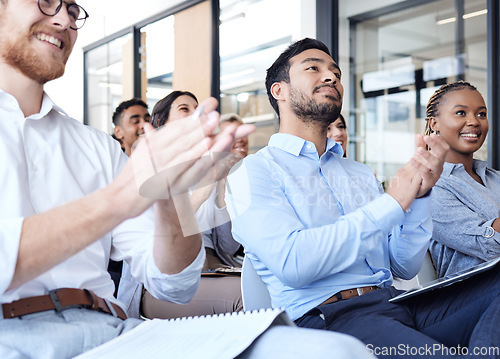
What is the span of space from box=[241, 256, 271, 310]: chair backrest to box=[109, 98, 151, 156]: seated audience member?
242 cm

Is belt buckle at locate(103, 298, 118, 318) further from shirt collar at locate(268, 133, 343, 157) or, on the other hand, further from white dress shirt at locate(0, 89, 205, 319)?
shirt collar at locate(268, 133, 343, 157)

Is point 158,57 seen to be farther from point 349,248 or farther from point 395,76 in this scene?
point 349,248

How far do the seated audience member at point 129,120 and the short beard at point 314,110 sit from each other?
214 centimetres

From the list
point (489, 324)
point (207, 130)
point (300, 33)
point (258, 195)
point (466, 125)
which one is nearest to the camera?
point (207, 130)

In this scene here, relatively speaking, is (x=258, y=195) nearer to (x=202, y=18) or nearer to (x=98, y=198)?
(x=98, y=198)

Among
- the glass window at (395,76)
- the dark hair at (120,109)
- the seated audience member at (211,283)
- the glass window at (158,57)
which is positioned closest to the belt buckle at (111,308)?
the seated audience member at (211,283)

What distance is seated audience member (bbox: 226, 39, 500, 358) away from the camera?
1.35 meters

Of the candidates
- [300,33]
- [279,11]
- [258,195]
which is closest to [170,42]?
[279,11]

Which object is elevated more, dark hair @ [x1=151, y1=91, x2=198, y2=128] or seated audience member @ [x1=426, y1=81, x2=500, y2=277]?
dark hair @ [x1=151, y1=91, x2=198, y2=128]

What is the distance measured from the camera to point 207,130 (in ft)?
2.51

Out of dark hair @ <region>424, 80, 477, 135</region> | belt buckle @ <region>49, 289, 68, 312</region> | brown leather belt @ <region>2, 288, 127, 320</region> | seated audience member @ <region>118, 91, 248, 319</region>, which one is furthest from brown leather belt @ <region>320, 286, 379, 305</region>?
dark hair @ <region>424, 80, 477, 135</region>

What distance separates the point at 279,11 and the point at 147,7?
1731mm

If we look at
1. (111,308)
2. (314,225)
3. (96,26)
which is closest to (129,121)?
(314,225)

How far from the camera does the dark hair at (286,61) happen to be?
Result: 2.05 m
